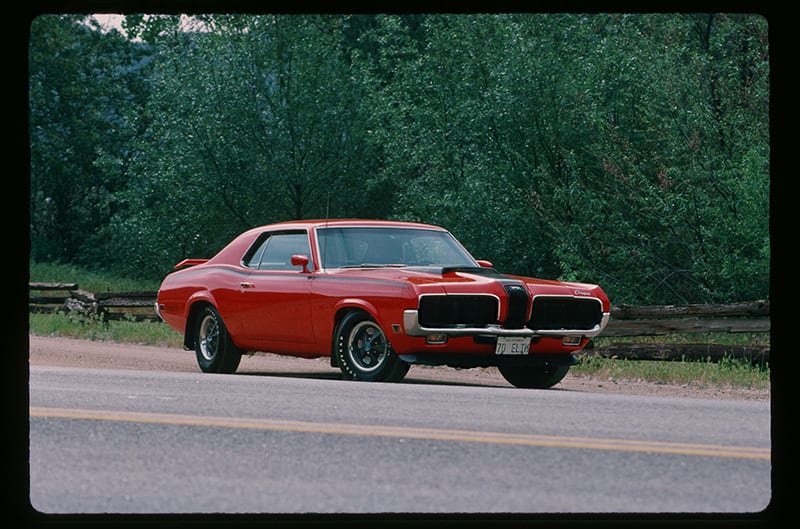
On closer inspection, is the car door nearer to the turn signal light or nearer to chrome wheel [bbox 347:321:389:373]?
chrome wheel [bbox 347:321:389:373]

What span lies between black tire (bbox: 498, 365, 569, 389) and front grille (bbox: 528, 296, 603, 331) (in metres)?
0.73

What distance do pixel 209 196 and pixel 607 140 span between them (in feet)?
37.5

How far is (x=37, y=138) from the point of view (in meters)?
42.7

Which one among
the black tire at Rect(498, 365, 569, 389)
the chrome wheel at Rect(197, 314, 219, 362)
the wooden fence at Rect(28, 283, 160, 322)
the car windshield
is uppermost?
the car windshield

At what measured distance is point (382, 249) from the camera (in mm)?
12477

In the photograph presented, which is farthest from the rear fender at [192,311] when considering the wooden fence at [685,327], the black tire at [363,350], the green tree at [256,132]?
the green tree at [256,132]

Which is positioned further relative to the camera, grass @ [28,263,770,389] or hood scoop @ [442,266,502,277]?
grass @ [28,263,770,389]

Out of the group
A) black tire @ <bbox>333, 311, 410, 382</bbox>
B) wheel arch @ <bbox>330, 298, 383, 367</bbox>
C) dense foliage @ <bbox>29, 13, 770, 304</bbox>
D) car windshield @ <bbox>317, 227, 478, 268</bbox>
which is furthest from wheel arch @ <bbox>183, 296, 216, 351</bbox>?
dense foliage @ <bbox>29, 13, 770, 304</bbox>


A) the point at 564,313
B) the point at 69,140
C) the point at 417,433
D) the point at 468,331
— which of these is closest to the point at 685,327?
the point at 564,313

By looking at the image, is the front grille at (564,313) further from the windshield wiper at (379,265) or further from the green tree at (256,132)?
the green tree at (256,132)

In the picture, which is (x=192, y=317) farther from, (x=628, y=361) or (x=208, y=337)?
(x=628, y=361)

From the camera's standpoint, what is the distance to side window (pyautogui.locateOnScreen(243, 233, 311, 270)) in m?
12.8

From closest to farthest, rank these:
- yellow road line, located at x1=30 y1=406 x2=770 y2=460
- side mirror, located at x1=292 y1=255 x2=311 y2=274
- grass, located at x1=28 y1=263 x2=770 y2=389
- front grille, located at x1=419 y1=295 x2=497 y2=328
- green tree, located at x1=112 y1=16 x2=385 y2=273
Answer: yellow road line, located at x1=30 y1=406 x2=770 y2=460
front grille, located at x1=419 y1=295 x2=497 y2=328
side mirror, located at x1=292 y1=255 x2=311 y2=274
grass, located at x1=28 y1=263 x2=770 y2=389
green tree, located at x1=112 y1=16 x2=385 y2=273
